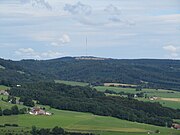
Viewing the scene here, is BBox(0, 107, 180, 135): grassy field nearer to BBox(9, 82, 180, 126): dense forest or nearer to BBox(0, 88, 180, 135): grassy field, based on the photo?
BBox(0, 88, 180, 135): grassy field

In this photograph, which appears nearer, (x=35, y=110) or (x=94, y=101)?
(x=35, y=110)

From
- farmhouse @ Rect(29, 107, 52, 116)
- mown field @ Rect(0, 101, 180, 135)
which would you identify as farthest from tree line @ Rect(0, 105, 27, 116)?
farmhouse @ Rect(29, 107, 52, 116)

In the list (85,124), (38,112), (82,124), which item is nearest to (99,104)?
(38,112)

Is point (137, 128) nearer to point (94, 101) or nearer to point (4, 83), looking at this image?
point (94, 101)

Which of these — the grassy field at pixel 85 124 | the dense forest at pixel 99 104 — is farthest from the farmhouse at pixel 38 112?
the dense forest at pixel 99 104

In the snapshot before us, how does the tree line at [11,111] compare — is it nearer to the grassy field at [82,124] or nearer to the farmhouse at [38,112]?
the grassy field at [82,124]

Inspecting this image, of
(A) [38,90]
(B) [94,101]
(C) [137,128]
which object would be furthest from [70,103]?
(C) [137,128]
